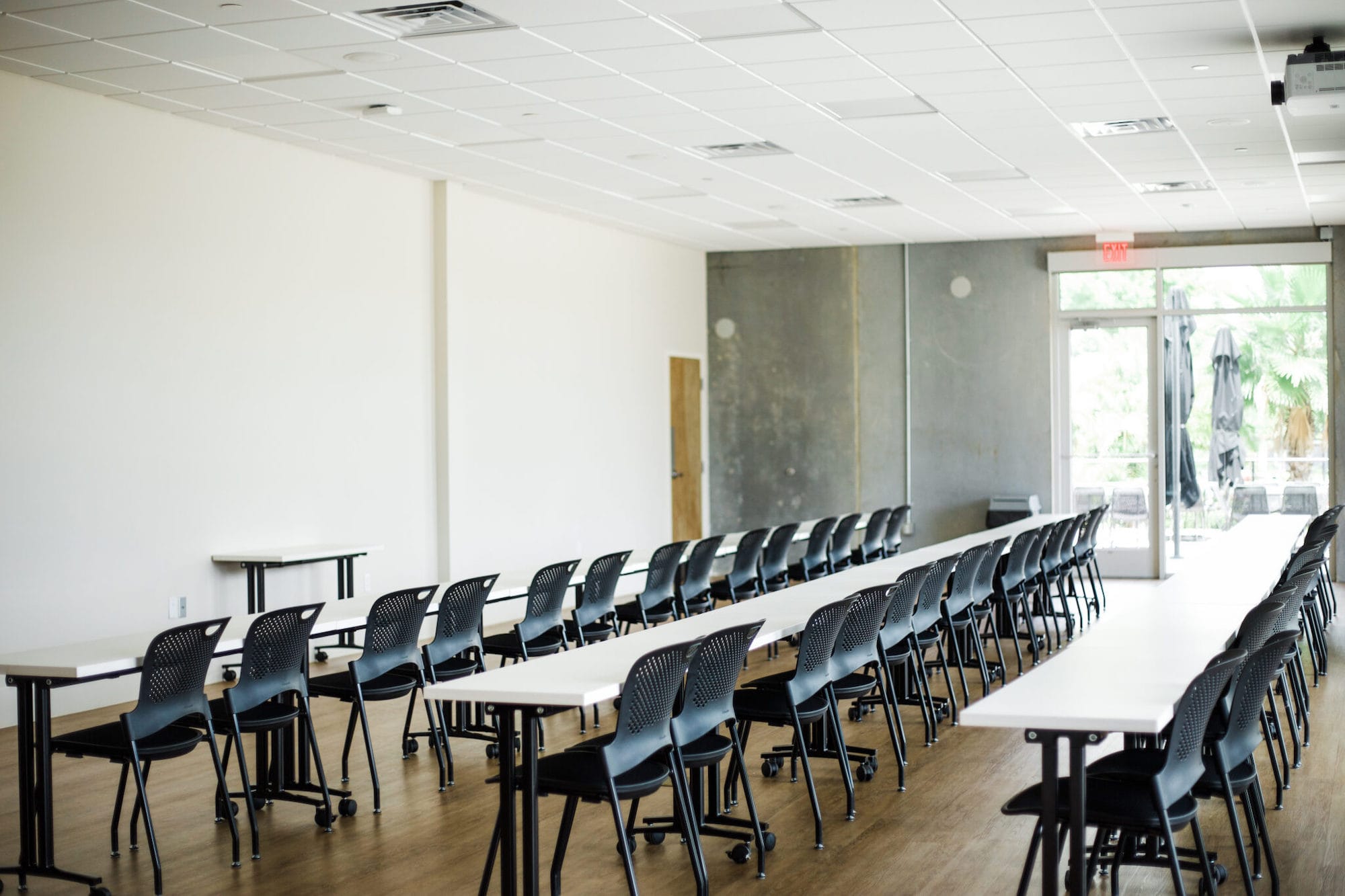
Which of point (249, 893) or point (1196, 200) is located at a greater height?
point (1196, 200)

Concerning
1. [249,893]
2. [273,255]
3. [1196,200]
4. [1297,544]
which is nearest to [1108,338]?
[1196,200]

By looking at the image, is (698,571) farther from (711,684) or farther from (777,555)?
(711,684)

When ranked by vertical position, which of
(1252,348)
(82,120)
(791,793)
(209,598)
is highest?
(82,120)

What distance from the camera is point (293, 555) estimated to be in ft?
26.7

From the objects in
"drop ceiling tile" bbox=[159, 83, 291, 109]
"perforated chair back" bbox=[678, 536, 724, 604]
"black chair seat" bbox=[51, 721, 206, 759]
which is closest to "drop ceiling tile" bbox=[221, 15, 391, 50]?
"drop ceiling tile" bbox=[159, 83, 291, 109]

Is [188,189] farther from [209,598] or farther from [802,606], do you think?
[802,606]

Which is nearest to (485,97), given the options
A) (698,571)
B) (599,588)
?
(599,588)

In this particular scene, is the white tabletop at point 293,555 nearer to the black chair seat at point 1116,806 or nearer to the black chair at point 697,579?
the black chair at point 697,579

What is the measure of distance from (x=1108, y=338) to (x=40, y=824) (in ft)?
37.1

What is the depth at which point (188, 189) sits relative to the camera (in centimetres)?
794

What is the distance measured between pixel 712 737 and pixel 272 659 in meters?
1.72

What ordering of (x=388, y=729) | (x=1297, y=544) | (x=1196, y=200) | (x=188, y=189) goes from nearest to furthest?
(x=388, y=729) → (x=188, y=189) → (x=1297, y=544) → (x=1196, y=200)

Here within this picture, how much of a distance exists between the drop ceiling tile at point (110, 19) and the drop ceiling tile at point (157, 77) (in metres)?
0.59

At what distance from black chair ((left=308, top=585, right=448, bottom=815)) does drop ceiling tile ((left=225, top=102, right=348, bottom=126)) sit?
10.6ft
